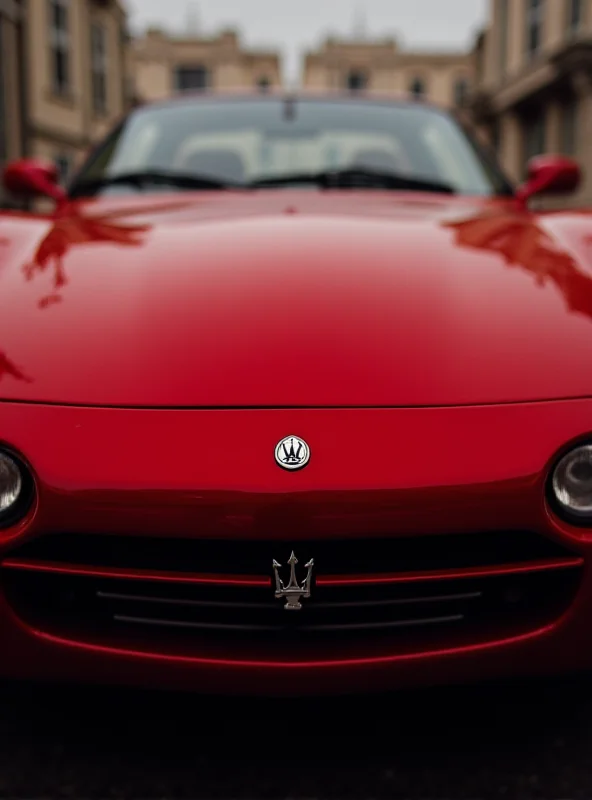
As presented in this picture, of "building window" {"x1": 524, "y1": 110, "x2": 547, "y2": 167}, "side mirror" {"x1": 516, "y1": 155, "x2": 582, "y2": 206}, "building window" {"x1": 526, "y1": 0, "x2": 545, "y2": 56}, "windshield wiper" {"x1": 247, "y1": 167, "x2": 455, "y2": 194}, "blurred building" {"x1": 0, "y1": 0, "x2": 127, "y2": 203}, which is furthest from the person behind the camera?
Answer: "building window" {"x1": 524, "y1": 110, "x2": 547, "y2": 167}

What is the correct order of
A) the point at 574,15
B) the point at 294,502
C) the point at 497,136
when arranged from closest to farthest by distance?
the point at 294,502
the point at 574,15
the point at 497,136

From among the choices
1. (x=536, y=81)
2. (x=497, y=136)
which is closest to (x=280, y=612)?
(x=536, y=81)

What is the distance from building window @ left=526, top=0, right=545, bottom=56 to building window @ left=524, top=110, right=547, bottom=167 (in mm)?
1581

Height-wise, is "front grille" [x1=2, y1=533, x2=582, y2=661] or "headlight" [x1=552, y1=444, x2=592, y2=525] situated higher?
"headlight" [x1=552, y1=444, x2=592, y2=525]

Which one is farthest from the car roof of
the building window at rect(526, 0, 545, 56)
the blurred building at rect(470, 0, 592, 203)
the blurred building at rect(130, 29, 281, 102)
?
the blurred building at rect(130, 29, 281, 102)

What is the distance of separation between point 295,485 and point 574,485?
0.42 metres

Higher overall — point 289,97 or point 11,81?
point 11,81

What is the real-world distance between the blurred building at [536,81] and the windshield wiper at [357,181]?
1766 centimetres

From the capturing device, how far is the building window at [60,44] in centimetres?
1802

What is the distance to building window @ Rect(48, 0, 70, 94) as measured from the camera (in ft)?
59.1

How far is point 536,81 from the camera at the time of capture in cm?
2170

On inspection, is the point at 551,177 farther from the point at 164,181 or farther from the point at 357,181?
the point at 164,181

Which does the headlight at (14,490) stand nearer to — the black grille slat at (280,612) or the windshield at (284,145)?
the black grille slat at (280,612)

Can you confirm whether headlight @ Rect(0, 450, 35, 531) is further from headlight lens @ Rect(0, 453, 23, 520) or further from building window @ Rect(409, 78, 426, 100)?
building window @ Rect(409, 78, 426, 100)
